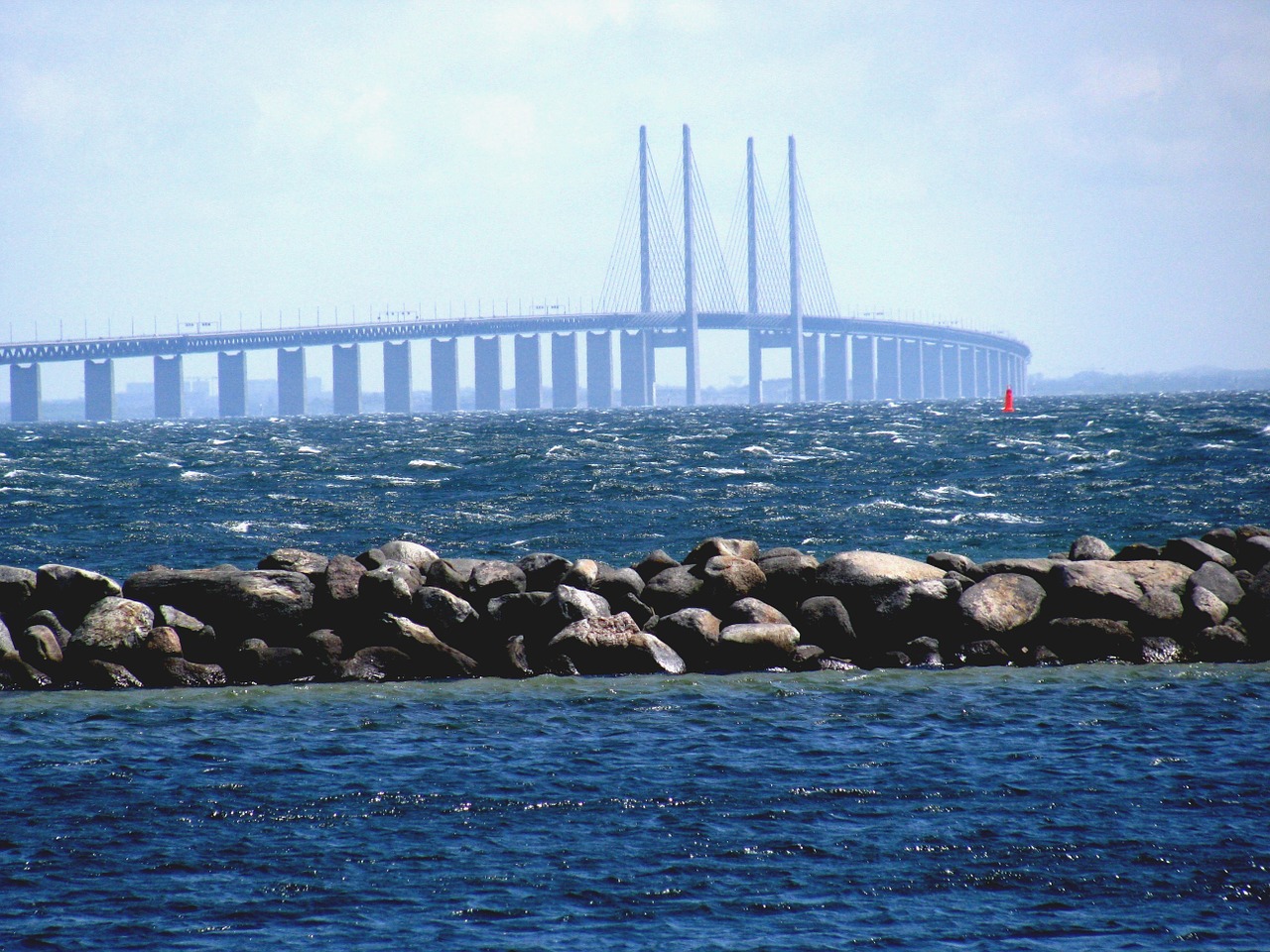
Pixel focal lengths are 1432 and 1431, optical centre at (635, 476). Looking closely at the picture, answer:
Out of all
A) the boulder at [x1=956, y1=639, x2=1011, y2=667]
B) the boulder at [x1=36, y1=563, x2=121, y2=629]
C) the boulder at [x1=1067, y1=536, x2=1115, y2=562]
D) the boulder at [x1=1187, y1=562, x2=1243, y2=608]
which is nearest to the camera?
the boulder at [x1=956, y1=639, x2=1011, y2=667]

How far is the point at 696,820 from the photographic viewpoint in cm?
727

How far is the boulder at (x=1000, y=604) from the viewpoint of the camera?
11867mm

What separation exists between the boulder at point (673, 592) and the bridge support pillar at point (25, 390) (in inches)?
4546

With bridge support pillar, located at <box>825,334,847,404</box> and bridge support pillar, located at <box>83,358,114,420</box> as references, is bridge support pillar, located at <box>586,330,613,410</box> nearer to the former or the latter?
bridge support pillar, located at <box>825,334,847,404</box>

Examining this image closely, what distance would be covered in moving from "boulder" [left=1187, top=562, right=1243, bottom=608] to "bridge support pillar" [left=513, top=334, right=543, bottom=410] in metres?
115

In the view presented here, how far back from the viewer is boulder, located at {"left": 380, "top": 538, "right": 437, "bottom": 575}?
13055mm

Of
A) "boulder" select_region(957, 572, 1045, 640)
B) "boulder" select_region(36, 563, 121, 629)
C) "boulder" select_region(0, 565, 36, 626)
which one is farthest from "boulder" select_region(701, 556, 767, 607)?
"boulder" select_region(0, 565, 36, 626)

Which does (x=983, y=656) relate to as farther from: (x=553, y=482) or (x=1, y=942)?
(x=553, y=482)

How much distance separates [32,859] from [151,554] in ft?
45.9

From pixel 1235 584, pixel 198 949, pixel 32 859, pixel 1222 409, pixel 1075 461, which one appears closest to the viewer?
pixel 198 949

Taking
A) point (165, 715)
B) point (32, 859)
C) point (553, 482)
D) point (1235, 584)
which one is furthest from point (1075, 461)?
point (32, 859)

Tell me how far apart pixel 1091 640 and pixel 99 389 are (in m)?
120

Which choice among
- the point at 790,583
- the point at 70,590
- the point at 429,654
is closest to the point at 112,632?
the point at 70,590

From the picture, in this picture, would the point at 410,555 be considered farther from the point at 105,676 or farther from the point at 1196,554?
the point at 1196,554
